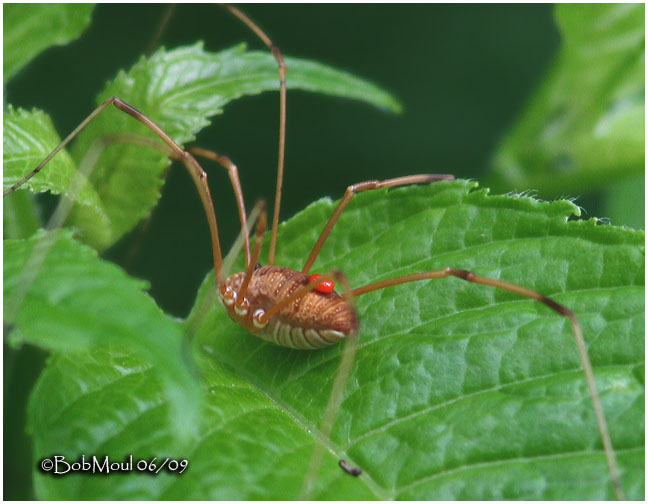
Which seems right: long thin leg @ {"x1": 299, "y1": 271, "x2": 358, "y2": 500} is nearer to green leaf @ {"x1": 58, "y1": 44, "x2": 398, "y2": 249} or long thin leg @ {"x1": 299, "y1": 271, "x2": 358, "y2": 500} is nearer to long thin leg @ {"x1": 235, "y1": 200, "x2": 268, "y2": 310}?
long thin leg @ {"x1": 235, "y1": 200, "x2": 268, "y2": 310}

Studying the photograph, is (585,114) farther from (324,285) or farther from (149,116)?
(149,116)

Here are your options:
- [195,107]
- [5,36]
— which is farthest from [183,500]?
[5,36]

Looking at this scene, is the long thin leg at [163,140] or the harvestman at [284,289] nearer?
the harvestman at [284,289]

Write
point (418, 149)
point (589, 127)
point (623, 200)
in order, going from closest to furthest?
1. point (589, 127)
2. point (623, 200)
3. point (418, 149)

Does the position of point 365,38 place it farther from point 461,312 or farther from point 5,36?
point 461,312

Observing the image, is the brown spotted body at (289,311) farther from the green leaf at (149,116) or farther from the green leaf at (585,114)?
the green leaf at (585,114)

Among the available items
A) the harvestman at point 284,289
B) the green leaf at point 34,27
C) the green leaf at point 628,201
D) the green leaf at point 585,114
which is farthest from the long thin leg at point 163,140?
the green leaf at point 628,201
